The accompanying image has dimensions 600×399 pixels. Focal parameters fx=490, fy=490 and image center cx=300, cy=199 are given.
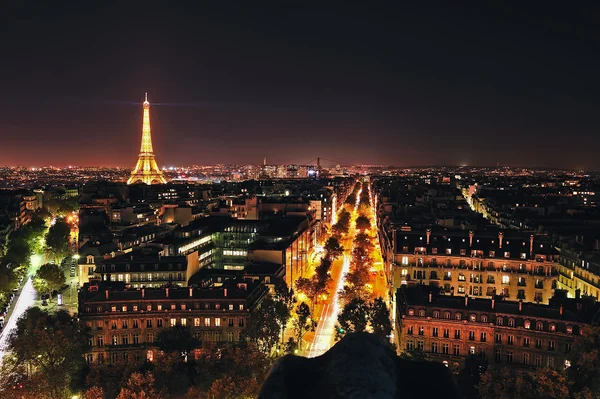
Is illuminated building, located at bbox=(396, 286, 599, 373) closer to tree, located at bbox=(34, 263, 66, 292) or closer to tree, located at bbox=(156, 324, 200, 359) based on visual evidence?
tree, located at bbox=(156, 324, 200, 359)

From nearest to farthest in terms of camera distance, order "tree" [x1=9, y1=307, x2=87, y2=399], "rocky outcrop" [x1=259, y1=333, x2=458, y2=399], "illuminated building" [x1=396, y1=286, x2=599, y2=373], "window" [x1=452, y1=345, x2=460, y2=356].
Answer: "rocky outcrop" [x1=259, y1=333, x2=458, y2=399] < "tree" [x1=9, y1=307, x2=87, y2=399] < "illuminated building" [x1=396, y1=286, x2=599, y2=373] < "window" [x1=452, y1=345, x2=460, y2=356]

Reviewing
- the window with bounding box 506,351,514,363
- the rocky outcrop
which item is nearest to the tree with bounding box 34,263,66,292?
the window with bounding box 506,351,514,363

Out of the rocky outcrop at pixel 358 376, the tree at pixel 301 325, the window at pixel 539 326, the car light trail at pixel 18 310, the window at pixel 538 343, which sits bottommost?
the car light trail at pixel 18 310

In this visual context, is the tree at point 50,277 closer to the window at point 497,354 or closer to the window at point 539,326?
the window at point 497,354

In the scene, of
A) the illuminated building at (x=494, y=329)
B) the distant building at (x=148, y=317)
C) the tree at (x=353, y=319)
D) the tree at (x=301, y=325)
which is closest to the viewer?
the illuminated building at (x=494, y=329)

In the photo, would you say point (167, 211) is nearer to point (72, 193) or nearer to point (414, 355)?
point (414, 355)

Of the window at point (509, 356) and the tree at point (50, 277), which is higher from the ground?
the tree at point (50, 277)

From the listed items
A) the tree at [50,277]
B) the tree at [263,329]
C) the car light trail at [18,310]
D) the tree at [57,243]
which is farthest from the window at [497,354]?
the tree at [57,243]

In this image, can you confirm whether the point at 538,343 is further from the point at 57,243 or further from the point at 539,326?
the point at 57,243
